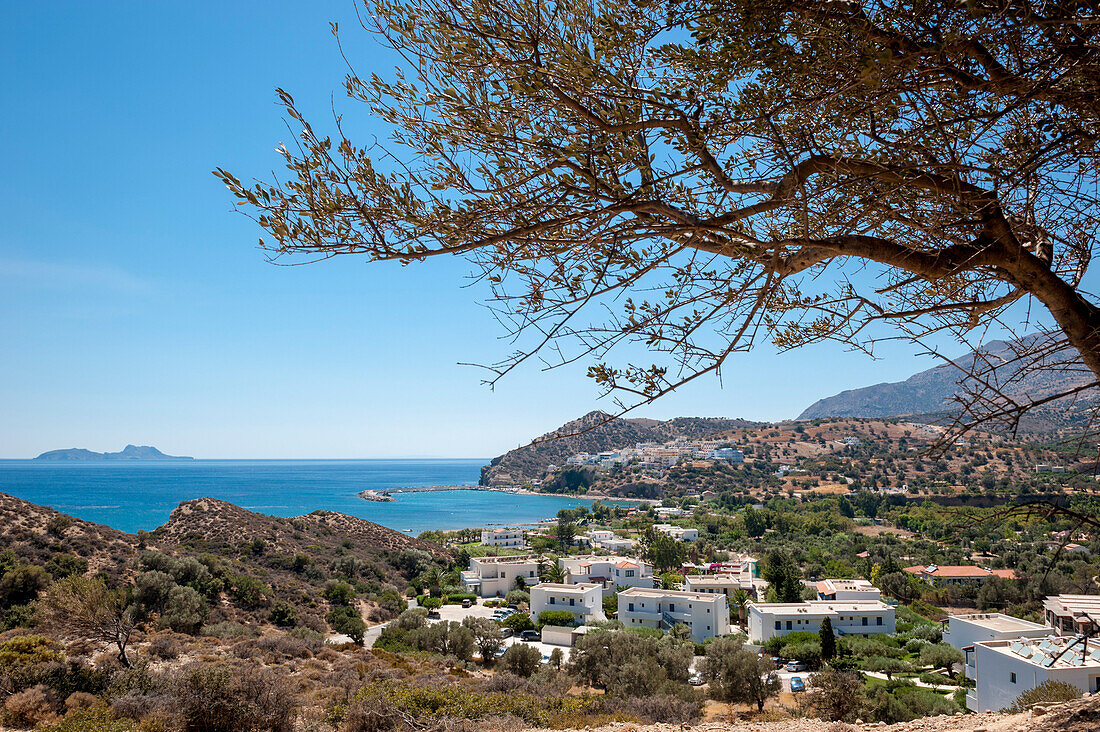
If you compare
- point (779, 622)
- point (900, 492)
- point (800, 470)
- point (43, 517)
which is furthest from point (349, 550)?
point (800, 470)

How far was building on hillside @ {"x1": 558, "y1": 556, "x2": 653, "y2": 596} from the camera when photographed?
106 ft

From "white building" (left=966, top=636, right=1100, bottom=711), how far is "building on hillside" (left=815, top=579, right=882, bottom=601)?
1168 centimetres

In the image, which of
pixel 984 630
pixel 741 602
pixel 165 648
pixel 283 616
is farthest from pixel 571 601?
pixel 165 648

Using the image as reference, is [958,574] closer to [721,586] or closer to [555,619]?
[721,586]

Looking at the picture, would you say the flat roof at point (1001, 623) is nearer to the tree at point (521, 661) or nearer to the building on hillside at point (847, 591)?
the building on hillside at point (847, 591)

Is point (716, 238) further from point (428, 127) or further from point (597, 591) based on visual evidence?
point (597, 591)

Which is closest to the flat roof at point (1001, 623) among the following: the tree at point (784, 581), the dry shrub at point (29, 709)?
the tree at point (784, 581)

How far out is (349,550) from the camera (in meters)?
33.1

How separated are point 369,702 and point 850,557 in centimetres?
3733

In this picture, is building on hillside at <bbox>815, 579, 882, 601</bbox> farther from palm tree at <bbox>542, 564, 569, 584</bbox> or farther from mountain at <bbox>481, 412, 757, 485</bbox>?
mountain at <bbox>481, 412, 757, 485</bbox>

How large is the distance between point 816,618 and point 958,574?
12894 millimetres

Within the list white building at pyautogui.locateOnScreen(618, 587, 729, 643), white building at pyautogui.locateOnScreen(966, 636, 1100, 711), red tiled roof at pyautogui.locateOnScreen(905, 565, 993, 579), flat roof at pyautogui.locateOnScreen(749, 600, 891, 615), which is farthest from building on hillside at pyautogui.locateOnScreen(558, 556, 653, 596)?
white building at pyautogui.locateOnScreen(966, 636, 1100, 711)

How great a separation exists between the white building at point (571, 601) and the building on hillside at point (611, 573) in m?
5.65

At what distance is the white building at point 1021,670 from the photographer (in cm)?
1173
